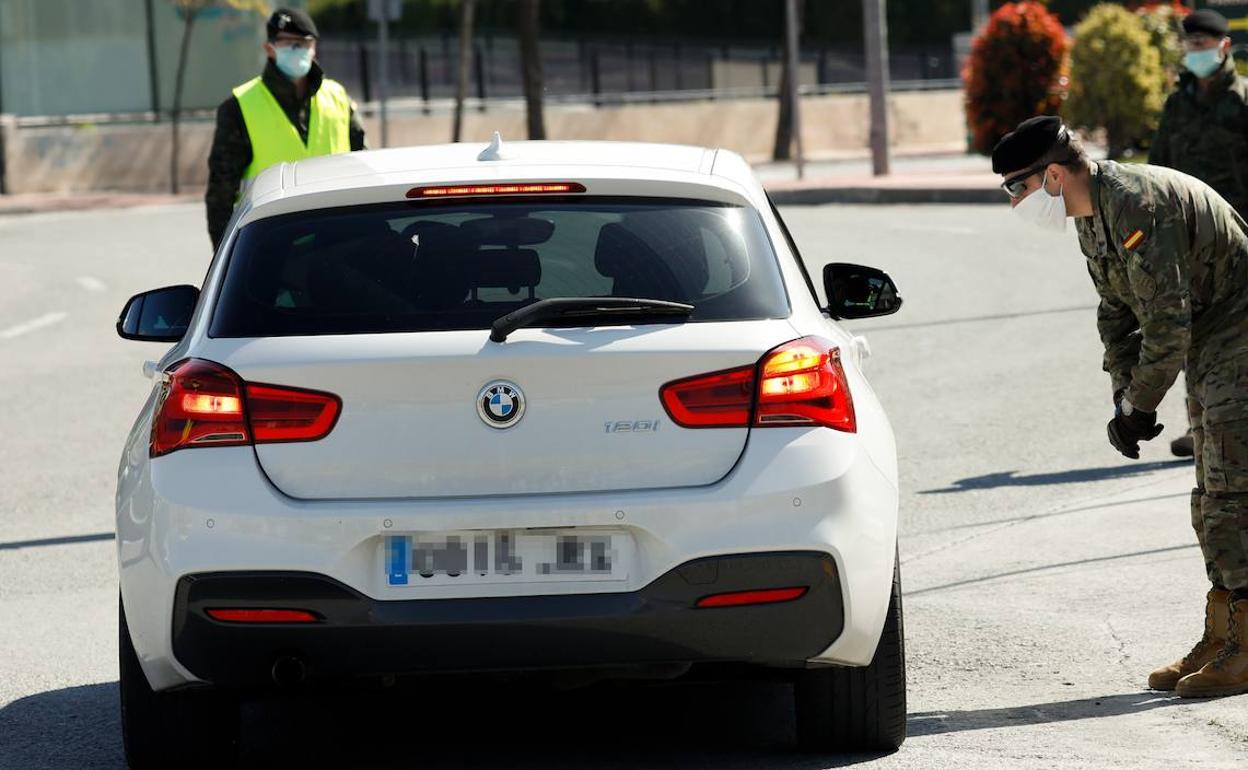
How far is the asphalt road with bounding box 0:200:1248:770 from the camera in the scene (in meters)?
5.35

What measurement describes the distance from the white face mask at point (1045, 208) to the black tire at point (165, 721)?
227 cm

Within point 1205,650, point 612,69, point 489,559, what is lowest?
point 612,69

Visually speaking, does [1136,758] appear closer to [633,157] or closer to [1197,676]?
[1197,676]

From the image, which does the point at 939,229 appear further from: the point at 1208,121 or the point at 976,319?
the point at 1208,121

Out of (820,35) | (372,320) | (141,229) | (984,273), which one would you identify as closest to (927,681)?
(372,320)

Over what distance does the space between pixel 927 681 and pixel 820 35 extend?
206ft

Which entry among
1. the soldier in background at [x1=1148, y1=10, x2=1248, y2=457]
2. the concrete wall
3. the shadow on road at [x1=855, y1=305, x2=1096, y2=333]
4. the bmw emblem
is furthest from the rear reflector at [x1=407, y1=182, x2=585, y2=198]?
the concrete wall

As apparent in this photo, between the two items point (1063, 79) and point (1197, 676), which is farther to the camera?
point (1063, 79)

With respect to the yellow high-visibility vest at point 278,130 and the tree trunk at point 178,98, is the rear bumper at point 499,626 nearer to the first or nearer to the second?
the yellow high-visibility vest at point 278,130

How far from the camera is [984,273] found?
58.8 feet

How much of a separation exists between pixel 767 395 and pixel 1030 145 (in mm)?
1216

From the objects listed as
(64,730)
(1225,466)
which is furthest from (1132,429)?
(64,730)

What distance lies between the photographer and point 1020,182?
5.57 meters

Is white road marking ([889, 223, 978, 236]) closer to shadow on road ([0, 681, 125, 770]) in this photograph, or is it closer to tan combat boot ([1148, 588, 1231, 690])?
tan combat boot ([1148, 588, 1231, 690])
